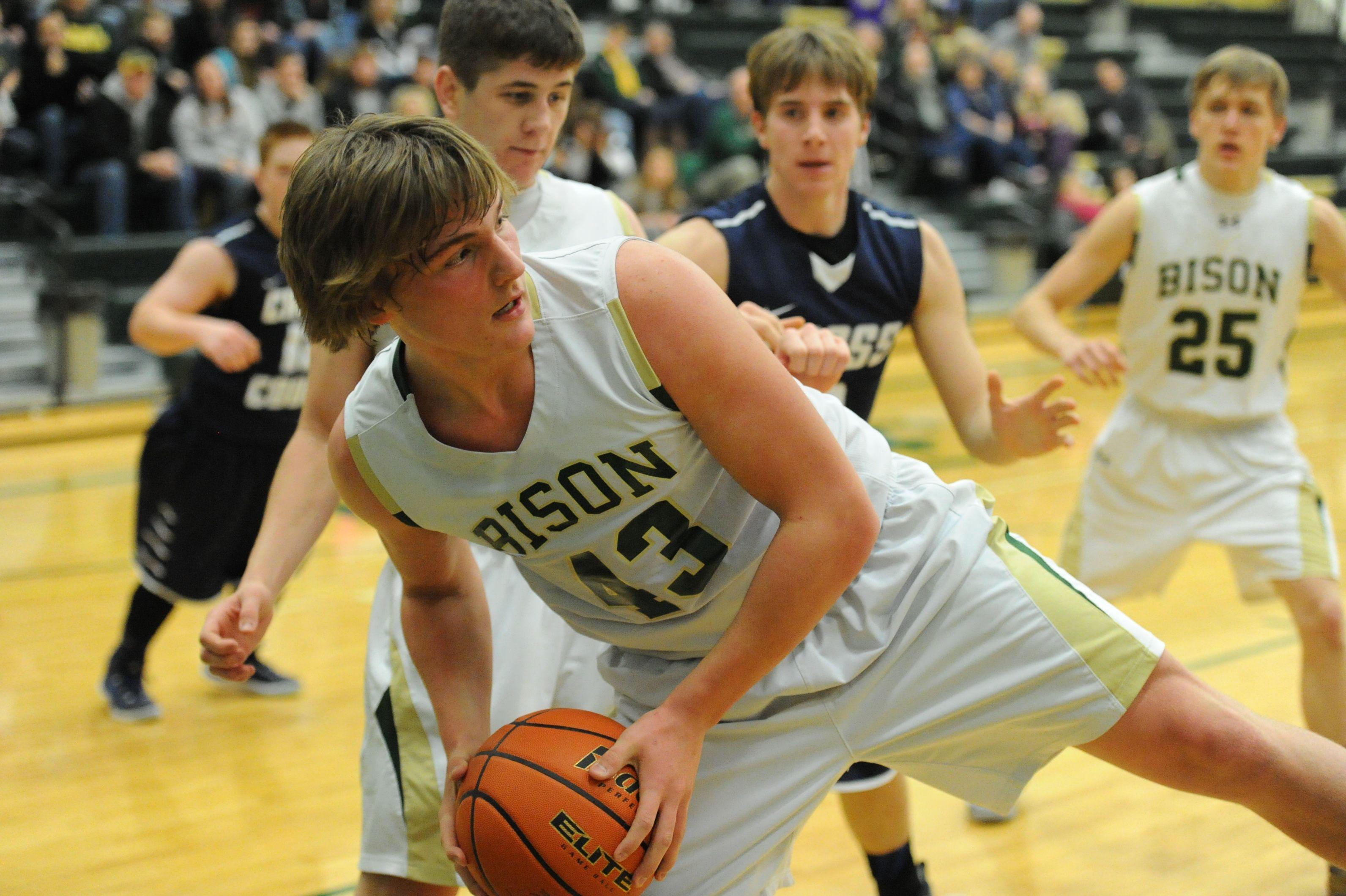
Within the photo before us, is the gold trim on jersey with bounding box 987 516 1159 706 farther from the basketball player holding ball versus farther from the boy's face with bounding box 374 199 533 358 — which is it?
the boy's face with bounding box 374 199 533 358

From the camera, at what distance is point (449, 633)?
2.16 metres

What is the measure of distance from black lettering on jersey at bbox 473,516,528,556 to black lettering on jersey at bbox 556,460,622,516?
0.43 ft

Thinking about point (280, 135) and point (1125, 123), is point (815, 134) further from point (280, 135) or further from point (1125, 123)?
point (1125, 123)

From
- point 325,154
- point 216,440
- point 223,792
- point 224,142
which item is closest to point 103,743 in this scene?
point 223,792

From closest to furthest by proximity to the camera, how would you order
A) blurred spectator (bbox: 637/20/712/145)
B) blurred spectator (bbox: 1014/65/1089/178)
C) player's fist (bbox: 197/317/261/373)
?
player's fist (bbox: 197/317/261/373)
blurred spectator (bbox: 637/20/712/145)
blurred spectator (bbox: 1014/65/1089/178)

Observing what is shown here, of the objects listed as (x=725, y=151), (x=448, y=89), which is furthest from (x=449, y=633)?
(x=725, y=151)

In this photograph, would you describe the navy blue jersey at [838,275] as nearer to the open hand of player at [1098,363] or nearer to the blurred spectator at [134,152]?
the open hand of player at [1098,363]

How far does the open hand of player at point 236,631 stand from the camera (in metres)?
2.11

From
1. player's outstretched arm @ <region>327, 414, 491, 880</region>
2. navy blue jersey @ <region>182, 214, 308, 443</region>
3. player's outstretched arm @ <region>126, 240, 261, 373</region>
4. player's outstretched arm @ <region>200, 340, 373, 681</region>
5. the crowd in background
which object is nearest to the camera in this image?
player's outstretched arm @ <region>327, 414, 491, 880</region>

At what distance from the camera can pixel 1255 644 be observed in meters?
4.79

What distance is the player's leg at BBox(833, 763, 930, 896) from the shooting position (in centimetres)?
278

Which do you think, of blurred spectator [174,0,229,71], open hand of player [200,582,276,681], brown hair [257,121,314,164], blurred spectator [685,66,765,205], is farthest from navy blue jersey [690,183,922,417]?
blurred spectator [685,66,765,205]

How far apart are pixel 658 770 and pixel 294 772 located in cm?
257

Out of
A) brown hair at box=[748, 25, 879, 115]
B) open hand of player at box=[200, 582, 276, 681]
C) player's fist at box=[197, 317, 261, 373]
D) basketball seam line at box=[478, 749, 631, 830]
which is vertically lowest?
basketball seam line at box=[478, 749, 631, 830]
